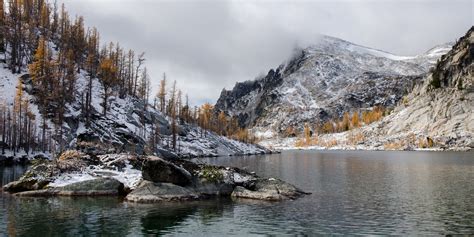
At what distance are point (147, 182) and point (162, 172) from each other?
2.39 m

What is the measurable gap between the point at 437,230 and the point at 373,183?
38024 millimetres

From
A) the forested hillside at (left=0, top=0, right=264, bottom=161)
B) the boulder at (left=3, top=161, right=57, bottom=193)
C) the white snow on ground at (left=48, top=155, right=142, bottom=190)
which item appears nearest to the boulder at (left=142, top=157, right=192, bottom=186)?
the white snow on ground at (left=48, top=155, right=142, bottom=190)

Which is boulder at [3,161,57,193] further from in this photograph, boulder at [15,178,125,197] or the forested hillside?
the forested hillside

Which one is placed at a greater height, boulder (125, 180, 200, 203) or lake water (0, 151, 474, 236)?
boulder (125, 180, 200, 203)

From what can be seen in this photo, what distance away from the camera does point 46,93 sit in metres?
126

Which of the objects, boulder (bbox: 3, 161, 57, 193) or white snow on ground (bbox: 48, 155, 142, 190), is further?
white snow on ground (bbox: 48, 155, 142, 190)

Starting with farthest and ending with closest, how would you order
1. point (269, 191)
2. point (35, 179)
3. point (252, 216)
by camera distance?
point (35, 179) → point (269, 191) → point (252, 216)

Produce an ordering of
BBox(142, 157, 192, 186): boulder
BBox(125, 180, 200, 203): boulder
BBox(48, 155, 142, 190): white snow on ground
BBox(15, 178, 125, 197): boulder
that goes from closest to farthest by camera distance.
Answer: BBox(125, 180, 200, 203): boulder, BBox(142, 157, 192, 186): boulder, BBox(15, 178, 125, 197): boulder, BBox(48, 155, 142, 190): white snow on ground

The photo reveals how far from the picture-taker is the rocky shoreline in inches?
2109

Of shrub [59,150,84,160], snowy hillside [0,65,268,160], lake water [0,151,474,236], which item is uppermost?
snowy hillside [0,65,268,160]

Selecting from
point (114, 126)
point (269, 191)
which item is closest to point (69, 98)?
point (114, 126)

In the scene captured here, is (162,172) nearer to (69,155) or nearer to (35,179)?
(69,155)

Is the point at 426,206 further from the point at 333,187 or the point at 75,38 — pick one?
the point at 75,38

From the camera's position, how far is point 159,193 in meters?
52.3
